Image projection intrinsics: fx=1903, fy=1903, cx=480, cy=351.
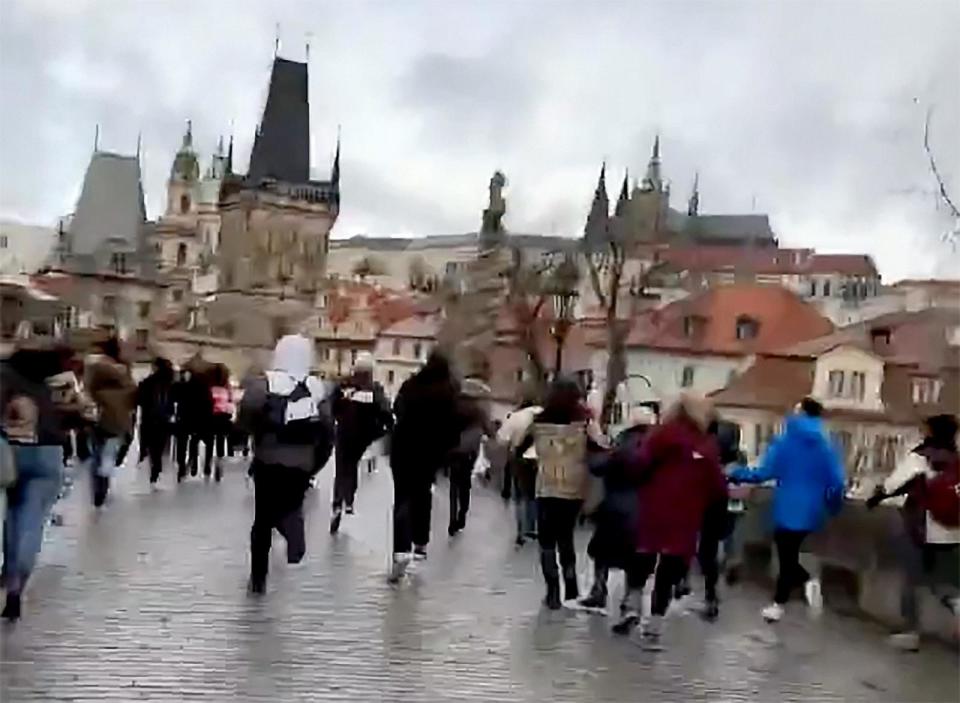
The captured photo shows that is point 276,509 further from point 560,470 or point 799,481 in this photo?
point 799,481

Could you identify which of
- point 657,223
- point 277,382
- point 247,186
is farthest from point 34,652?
point 247,186

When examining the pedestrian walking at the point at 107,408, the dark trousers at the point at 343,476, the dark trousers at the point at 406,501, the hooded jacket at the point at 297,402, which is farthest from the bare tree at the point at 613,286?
the hooded jacket at the point at 297,402

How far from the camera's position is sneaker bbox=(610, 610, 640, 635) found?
33.1ft

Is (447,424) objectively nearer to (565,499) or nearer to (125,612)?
(565,499)

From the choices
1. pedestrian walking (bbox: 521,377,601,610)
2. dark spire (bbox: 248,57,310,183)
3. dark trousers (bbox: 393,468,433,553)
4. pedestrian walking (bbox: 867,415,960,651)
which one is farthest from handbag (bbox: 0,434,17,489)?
dark spire (bbox: 248,57,310,183)

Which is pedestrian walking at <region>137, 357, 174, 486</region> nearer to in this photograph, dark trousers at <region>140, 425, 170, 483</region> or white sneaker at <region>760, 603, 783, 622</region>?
dark trousers at <region>140, 425, 170, 483</region>

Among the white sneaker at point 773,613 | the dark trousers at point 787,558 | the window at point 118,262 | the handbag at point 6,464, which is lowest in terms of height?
the white sneaker at point 773,613

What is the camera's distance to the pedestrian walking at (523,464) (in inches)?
508

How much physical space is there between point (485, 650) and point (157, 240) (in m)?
66.5

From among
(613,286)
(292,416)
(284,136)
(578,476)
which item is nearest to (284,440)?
(292,416)

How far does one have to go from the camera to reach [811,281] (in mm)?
31391

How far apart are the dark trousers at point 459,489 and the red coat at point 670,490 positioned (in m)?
6.39

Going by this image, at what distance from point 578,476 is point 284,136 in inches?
2211

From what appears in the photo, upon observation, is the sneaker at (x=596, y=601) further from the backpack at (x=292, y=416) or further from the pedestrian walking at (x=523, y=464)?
the backpack at (x=292, y=416)
